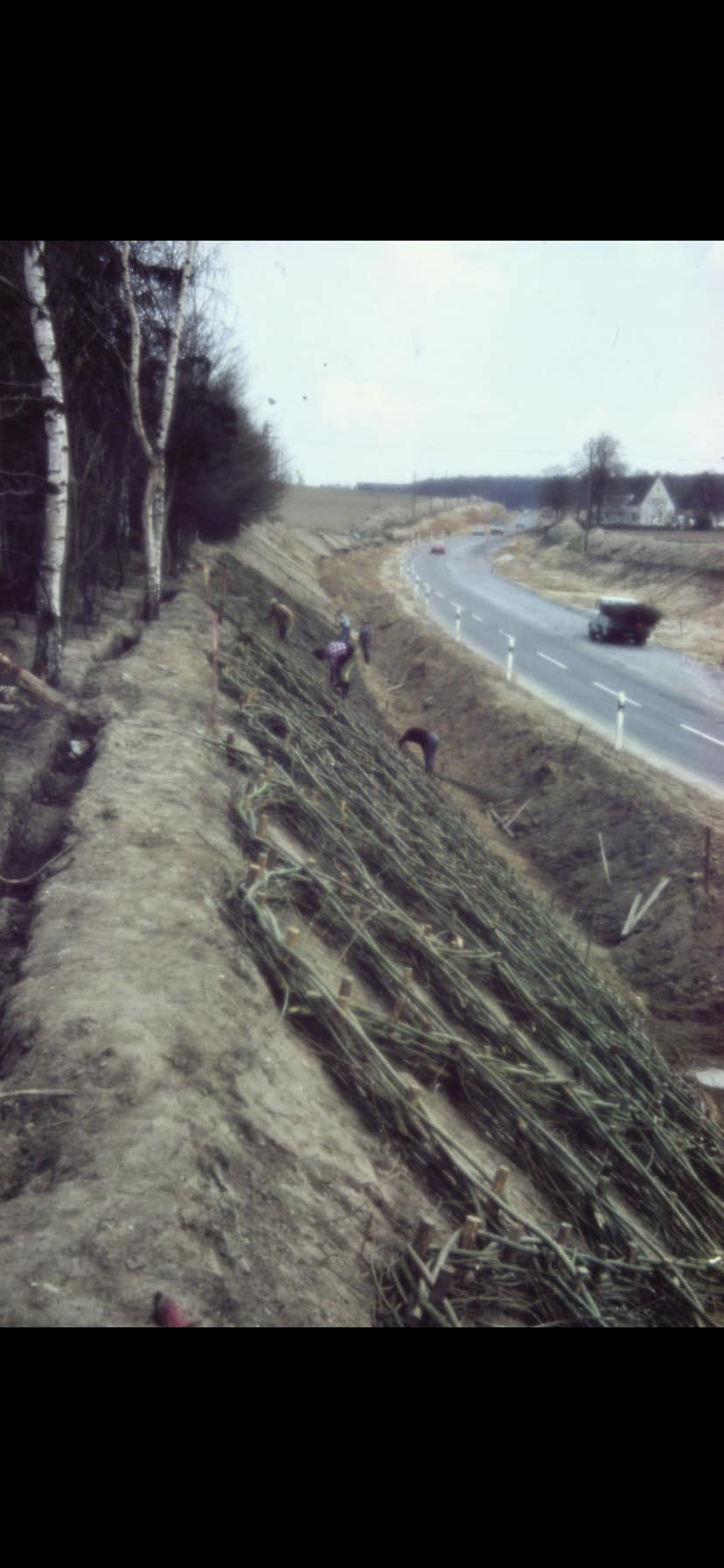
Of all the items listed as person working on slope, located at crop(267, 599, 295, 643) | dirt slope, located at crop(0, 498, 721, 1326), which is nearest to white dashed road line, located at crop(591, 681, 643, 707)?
person working on slope, located at crop(267, 599, 295, 643)

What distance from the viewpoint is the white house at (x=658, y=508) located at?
40.4 ft

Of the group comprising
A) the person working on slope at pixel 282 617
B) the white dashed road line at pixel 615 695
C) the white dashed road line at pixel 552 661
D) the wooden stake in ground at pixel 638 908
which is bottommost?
the wooden stake in ground at pixel 638 908

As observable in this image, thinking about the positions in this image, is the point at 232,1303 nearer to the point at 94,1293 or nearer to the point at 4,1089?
the point at 94,1293

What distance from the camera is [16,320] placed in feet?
31.7

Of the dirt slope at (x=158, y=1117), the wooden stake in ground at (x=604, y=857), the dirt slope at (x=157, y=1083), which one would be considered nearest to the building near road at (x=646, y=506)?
the wooden stake in ground at (x=604, y=857)

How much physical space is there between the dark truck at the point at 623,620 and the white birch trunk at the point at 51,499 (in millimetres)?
10966

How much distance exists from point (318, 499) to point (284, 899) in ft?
126

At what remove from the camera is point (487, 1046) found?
5633 mm

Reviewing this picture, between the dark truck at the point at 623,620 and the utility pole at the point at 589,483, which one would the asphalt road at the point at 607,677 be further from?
the utility pole at the point at 589,483

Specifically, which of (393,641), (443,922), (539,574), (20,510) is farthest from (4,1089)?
(539,574)

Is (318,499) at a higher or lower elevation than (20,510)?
higher

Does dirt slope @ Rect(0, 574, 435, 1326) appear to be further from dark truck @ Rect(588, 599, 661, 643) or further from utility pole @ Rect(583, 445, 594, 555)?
dark truck @ Rect(588, 599, 661, 643)

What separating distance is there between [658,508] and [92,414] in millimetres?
7823

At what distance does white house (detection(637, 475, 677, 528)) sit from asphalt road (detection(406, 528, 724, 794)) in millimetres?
2522
